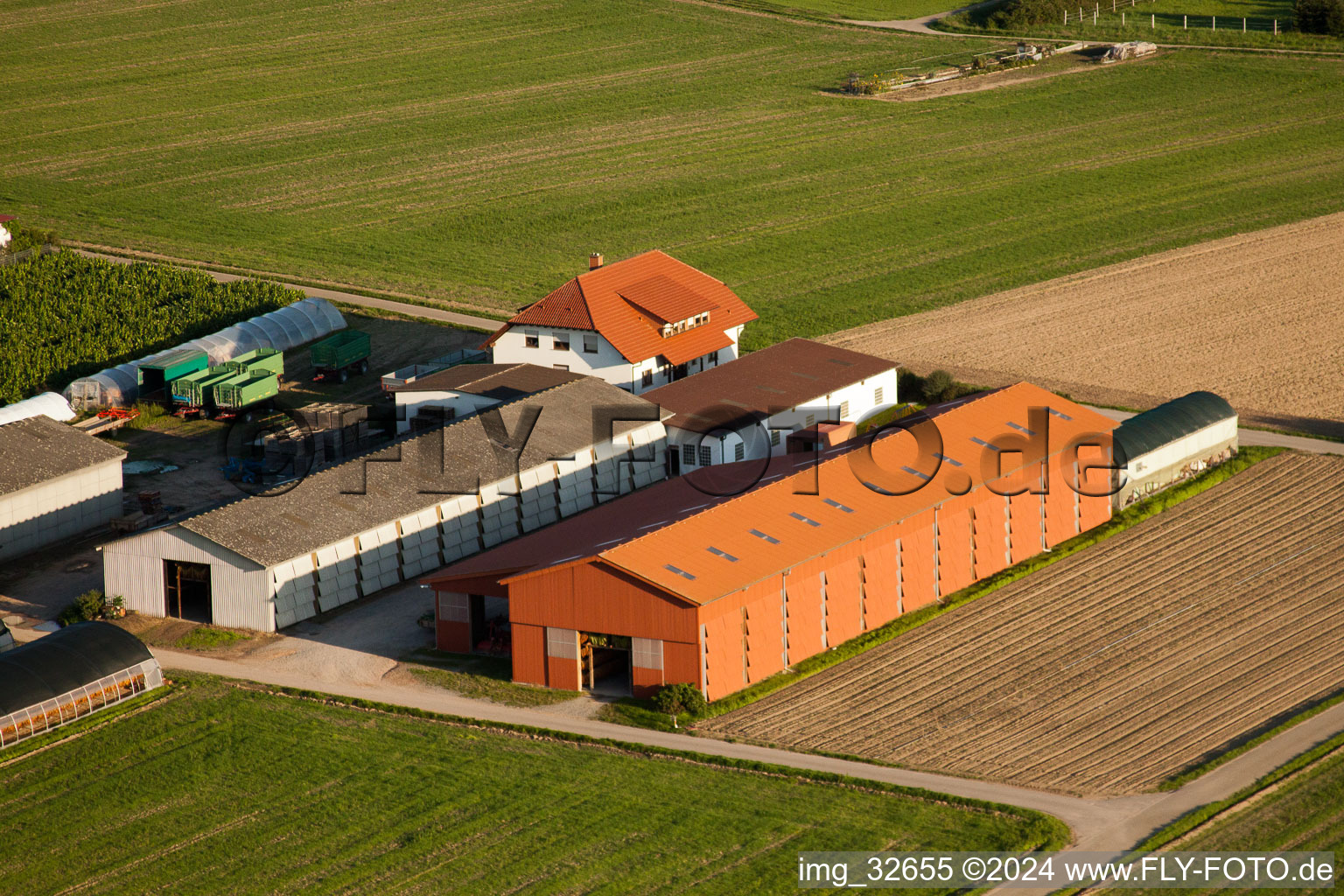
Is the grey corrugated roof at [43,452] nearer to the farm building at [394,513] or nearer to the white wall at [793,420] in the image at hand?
the farm building at [394,513]

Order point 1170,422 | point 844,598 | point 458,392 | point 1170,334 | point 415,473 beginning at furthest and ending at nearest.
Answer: point 1170,334 < point 458,392 < point 1170,422 < point 415,473 < point 844,598

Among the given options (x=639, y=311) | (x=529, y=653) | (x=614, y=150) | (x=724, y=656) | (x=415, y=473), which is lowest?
(x=529, y=653)

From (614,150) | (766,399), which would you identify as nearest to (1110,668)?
(766,399)

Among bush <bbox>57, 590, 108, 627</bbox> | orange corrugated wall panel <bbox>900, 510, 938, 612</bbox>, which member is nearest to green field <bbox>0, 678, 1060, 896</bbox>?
bush <bbox>57, 590, 108, 627</bbox>

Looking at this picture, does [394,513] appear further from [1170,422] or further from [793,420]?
[1170,422]

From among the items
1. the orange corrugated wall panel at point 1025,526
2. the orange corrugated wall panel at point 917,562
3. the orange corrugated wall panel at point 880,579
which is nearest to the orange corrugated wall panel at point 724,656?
the orange corrugated wall panel at point 880,579

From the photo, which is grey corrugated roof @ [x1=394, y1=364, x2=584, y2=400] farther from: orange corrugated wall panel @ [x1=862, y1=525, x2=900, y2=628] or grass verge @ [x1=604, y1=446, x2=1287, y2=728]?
grass verge @ [x1=604, y1=446, x2=1287, y2=728]

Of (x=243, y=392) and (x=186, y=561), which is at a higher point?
(x=243, y=392)
